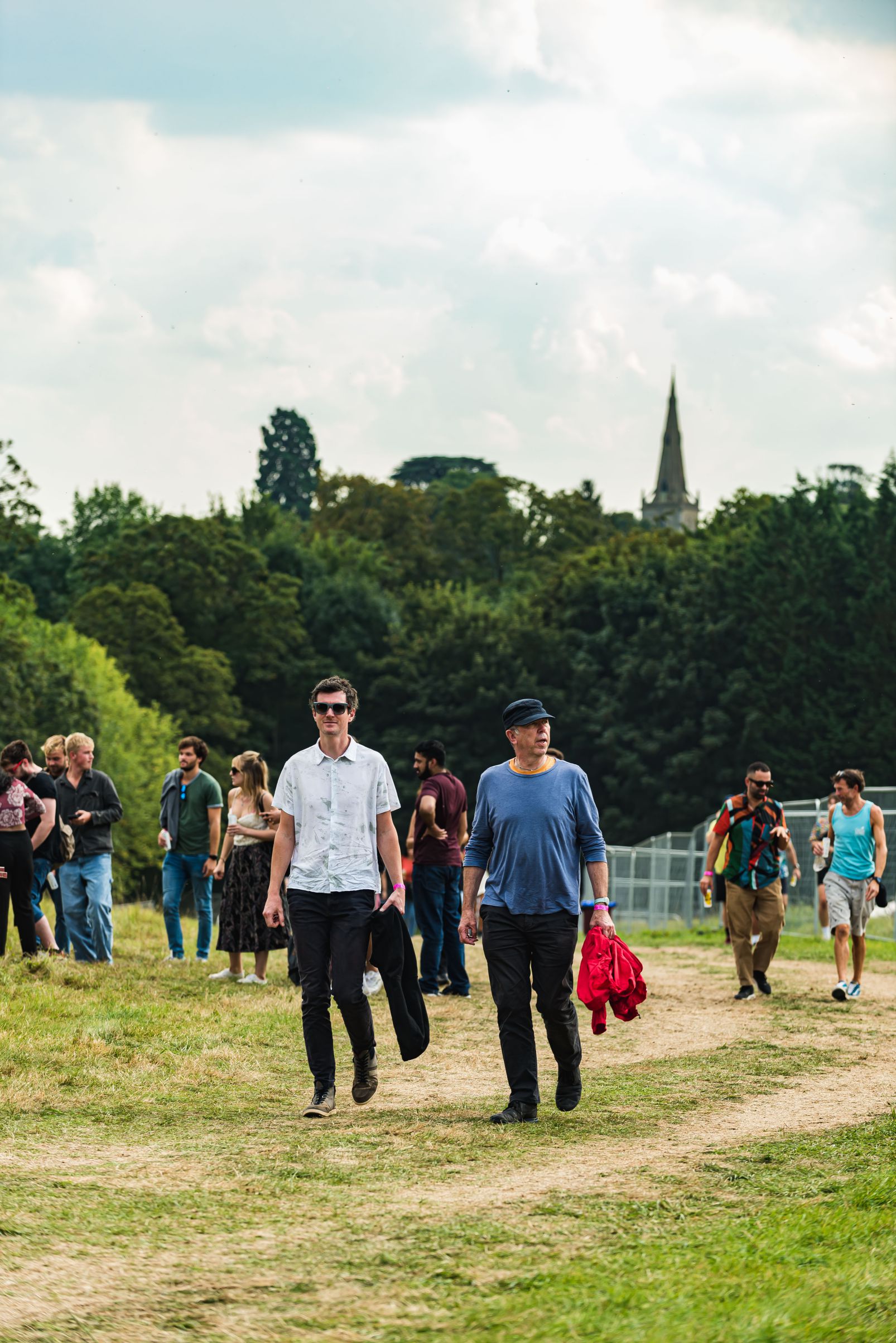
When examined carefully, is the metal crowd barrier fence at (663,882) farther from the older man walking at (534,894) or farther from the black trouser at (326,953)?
the black trouser at (326,953)

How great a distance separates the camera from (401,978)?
8320 millimetres

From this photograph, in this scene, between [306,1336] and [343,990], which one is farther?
[343,990]

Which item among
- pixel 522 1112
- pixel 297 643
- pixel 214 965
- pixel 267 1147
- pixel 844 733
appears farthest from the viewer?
pixel 297 643

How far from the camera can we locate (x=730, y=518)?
69.4m

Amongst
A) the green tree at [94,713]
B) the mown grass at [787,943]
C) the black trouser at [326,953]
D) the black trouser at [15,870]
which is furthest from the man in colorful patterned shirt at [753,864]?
the green tree at [94,713]

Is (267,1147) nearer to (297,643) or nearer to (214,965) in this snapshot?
(214,965)

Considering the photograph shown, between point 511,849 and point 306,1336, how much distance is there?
3927 mm

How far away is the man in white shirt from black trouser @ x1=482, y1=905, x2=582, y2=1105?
55cm

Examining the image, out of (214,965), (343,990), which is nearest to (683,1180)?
(343,990)

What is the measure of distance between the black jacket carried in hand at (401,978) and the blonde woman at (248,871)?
5.31 m

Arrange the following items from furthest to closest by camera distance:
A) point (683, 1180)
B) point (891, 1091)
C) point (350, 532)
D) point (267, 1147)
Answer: point (350, 532) → point (891, 1091) → point (267, 1147) → point (683, 1180)

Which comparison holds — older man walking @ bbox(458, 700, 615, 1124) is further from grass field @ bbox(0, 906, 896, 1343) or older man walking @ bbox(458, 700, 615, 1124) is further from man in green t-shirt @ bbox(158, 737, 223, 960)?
man in green t-shirt @ bbox(158, 737, 223, 960)

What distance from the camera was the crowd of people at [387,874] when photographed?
805cm

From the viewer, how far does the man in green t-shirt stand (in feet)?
49.0
